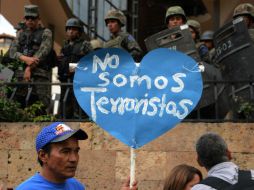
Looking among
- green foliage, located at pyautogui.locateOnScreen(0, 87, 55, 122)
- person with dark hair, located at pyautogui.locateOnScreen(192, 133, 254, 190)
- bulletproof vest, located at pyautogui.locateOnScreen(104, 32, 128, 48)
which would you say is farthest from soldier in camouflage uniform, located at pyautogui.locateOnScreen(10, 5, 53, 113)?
person with dark hair, located at pyautogui.locateOnScreen(192, 133, 254, 190)

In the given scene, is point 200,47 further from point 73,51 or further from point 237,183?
point 237,183

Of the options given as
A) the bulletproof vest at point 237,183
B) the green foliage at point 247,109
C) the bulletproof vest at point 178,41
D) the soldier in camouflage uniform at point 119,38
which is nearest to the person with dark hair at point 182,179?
the bulletproof vest at point 237,183

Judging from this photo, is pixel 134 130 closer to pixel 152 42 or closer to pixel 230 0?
pixel 152 42

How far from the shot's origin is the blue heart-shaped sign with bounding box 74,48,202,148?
17.0ft

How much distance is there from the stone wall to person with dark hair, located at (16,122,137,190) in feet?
11.9

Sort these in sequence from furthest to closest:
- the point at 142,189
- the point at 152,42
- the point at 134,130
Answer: the point at 152,42
the point at 142,189
the point at 134,130

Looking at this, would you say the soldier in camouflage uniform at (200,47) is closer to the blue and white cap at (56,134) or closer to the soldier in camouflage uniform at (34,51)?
the soldier in camouflage uniform at (34,51)

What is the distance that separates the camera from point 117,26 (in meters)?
8.91

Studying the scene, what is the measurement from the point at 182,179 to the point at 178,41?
142 inches

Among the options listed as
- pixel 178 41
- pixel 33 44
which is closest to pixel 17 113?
pixel 33 44

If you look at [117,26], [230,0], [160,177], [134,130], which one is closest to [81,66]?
[134,130]

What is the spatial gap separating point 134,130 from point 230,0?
991 centimetres

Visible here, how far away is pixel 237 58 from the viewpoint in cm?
822

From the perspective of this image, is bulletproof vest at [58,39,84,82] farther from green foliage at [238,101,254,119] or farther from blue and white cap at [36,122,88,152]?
blue and white cap at [36,122,88,152]
